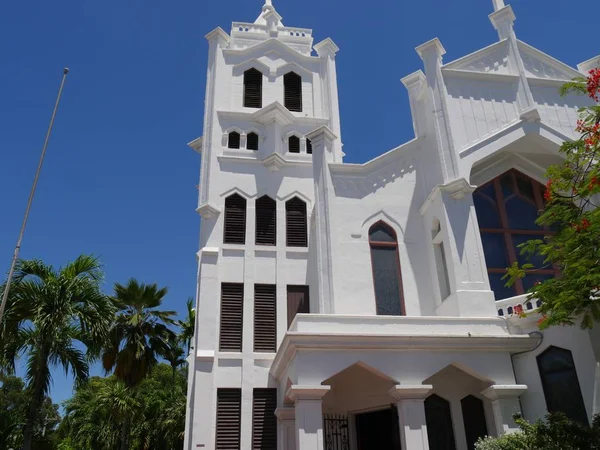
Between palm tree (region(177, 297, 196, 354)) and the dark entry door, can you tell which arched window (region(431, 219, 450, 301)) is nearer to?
the dark entry door

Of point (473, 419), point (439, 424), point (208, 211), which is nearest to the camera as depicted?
point (473, 419)

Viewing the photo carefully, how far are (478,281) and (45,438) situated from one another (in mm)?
26702

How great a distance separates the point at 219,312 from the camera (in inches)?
650

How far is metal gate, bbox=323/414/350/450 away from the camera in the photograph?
13.9m

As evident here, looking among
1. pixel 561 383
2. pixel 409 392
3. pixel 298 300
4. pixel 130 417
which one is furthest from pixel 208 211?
pixel 561 383

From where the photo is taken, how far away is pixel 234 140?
2025cm

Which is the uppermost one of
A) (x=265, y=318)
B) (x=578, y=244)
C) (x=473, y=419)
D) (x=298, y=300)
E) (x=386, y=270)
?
(x=386, y=270)

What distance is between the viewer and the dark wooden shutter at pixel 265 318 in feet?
53.4

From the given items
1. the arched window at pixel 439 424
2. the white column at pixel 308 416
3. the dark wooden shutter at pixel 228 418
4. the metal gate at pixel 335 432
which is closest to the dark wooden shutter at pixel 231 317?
the dark wooden shutter at pixel 228 418

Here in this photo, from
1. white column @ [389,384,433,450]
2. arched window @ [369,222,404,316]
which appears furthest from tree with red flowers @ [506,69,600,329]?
arched window @ [369,222,404,316]

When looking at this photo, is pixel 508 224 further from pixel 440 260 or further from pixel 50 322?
pixel 50 322

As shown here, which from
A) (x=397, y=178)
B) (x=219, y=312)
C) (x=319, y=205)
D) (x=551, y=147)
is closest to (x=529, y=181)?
(x=551, y=147)

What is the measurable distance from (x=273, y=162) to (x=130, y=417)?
34.0ft

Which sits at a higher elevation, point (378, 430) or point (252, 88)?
point (252, 88)
